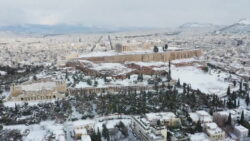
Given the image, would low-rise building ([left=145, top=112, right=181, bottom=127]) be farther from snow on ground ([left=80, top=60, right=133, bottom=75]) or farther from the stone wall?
the stone wall

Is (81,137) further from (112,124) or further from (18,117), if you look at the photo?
(18,117)

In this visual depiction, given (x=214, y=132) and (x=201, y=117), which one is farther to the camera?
(x=201, y=117)

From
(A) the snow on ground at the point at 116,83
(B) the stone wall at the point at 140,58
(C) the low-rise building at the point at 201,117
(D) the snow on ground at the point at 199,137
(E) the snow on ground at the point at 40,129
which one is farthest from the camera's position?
(B) the stone wall at the point at 140,58

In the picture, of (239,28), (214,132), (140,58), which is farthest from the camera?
(239,28)

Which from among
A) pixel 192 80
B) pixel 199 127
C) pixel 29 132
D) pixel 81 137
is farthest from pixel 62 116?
pixel 192 80

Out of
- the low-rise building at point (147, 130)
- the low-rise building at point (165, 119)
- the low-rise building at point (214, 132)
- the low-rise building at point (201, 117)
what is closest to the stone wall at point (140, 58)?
the low-rise building at point (201, 117)

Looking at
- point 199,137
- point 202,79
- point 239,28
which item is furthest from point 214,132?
point 239,28

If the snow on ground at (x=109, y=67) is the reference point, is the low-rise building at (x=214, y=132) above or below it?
below

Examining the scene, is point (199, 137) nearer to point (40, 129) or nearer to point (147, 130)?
point (147, 130)

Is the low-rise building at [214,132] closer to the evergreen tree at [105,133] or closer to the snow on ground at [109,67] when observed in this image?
the evergreen tree at [105,133]

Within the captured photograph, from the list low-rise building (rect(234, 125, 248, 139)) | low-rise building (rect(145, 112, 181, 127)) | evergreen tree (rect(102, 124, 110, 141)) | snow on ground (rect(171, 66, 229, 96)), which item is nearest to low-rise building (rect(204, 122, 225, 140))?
low-rise building (rect(234, 125, 248, 139))
